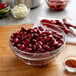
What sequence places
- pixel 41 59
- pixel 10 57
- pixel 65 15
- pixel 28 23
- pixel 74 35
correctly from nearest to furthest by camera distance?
pixel 41 59, pixel 10 57, pixel 74 35, pixel 28 23, pixel 65 15

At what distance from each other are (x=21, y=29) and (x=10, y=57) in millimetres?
148

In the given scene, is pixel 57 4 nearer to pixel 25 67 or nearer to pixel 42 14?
pixel 42 14

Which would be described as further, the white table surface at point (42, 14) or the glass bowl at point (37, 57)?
the white table surface at point (42, 14)

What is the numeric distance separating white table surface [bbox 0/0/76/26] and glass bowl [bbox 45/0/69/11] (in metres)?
0.03

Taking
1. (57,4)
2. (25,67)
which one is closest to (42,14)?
(57,4)

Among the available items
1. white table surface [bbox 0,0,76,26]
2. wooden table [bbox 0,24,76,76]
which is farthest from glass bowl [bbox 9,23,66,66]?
white table surface [bbox 0,0,76,26]

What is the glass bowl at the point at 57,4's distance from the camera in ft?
4.88

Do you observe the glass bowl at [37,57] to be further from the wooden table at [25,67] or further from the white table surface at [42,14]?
the white table surface at [42,14]

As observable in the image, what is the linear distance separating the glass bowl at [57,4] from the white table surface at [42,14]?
28mm

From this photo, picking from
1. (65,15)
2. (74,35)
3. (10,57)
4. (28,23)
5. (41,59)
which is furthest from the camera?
(65,15)

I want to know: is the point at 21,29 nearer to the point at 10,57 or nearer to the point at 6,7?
the point at 10,57

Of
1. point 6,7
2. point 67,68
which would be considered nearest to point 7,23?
point 6,7

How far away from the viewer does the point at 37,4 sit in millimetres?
1564

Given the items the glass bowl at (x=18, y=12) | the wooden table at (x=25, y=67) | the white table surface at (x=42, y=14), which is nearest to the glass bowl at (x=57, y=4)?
the white table surface at (x=42, y=14)
